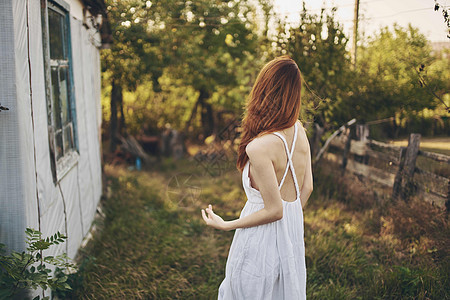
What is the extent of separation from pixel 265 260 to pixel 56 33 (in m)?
3.29

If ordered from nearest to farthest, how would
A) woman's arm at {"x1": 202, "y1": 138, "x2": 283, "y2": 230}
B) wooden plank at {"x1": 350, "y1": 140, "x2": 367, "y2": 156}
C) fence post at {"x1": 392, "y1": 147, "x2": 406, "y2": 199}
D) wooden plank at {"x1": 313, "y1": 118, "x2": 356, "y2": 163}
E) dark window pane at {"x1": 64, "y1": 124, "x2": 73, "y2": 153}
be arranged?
woman's arm at {"x1": 202, "y1": 138, "x2": 283, "y2": 230} < dark window pane at {"x1": 64, "y1": 124, "x2": 73, "y2": 153} < fence post at {"x1": 392, "y1": 147, "x2": 406, "y2": 199} < wooden plank at {"x1": 350, "y1": 140, "x2": 367, "y2": 156} < wooden plank at {"x1": 313, "y1": 118, "x2": 356, "y2": 163}

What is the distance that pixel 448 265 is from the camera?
3709 mm

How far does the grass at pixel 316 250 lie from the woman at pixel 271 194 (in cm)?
169

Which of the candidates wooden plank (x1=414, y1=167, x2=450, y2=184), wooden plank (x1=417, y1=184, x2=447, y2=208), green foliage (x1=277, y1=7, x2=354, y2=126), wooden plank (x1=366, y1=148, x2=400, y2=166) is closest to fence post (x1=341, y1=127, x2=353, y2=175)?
green foliage (x1=277, y1=7, x2=354, y2=126)

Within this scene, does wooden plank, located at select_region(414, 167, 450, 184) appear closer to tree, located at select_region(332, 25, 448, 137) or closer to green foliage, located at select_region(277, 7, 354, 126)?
tree, located at select_region(332, 25, 448, 137)

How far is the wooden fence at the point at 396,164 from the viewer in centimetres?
474

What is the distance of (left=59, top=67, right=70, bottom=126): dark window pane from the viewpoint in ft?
13.8

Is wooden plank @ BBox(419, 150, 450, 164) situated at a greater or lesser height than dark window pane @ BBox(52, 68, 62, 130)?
lesser

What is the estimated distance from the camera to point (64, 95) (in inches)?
171

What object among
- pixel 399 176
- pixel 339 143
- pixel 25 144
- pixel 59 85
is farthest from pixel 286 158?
pixel 339 143

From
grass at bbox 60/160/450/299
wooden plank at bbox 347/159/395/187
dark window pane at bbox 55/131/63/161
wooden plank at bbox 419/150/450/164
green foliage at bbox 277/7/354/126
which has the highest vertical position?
green foliage at bbox 277/7/354/126

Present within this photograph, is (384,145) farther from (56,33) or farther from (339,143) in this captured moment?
(56,33)

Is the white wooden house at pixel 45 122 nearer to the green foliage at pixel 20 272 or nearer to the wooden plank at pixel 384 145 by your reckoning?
the green foliage at pixel 20 272

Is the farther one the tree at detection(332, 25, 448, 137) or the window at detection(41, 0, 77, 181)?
the tree at detection(332, 25, 448, 137)
